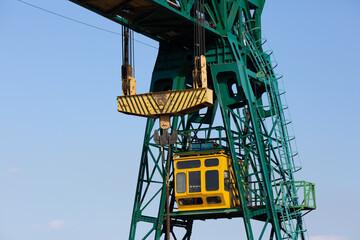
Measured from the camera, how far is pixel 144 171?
145 ft

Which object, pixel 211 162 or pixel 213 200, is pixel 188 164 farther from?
pixel 213 200

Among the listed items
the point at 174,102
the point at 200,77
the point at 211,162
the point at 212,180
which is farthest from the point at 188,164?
the point at 174,102

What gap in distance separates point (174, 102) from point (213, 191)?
27.1ft

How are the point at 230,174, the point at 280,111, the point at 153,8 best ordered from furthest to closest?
the point at 280,111 → the point at 230,174 → the point at 153,8

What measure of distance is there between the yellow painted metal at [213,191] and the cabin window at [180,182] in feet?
0.17

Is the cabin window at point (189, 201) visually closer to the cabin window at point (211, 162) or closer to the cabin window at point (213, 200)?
the cabin window at point (213, 200)

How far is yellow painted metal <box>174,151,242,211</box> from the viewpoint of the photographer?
41.5m

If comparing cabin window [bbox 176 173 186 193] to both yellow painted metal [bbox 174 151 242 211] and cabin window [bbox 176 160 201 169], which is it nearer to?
yellow painted metal [bbox 174 151 242 211]

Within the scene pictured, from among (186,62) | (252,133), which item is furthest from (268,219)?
(186,62)

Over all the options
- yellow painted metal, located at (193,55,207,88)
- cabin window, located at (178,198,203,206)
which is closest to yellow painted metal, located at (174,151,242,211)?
cabin window, located at (178,198,203,206)

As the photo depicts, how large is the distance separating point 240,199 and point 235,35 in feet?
30.7

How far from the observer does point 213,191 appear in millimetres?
41375

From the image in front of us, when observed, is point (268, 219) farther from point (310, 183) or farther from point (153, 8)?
point (153, 8)

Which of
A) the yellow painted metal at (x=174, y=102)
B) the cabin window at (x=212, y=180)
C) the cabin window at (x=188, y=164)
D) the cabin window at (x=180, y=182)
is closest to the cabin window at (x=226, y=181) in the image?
the cabin window at (x=212, y=180)
